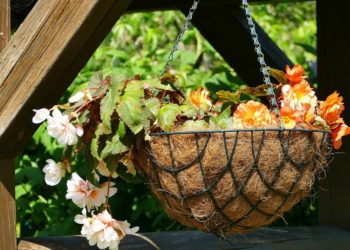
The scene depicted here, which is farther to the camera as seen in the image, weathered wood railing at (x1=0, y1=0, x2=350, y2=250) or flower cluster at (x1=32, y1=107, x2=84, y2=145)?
weathered wood railing at (x1=0, y1=0, x2=350, y2=250)

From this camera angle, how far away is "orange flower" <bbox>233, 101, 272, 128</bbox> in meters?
1.85

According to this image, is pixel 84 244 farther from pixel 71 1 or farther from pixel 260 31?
pixel 260 31

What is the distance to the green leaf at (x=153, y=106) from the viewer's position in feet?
6.24


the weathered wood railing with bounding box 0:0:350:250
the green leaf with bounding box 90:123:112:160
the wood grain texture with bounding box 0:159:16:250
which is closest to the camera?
the green leaf with bounding box 90:123:112:160

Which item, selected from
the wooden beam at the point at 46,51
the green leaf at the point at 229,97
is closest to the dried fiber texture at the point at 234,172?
the green leaf at the point at 229,97

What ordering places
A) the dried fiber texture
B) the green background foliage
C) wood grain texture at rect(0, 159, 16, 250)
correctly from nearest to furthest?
the dried fiber texture
wood grain texture at rect(0, 159, 16, 250)
the green background foliage

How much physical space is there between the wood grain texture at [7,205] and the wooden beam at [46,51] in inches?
4.6

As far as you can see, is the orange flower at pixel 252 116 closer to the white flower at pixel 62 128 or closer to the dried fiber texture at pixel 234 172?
the dried fiber texture at pixel 234 172

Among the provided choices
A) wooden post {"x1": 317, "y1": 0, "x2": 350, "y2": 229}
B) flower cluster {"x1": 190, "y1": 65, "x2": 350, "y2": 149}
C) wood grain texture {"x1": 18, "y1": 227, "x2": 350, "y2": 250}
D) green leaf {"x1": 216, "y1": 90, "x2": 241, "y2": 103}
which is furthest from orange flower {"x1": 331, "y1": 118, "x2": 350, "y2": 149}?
wooden post {"x1": 317, "y1": 0, "x2": 350, "y2": 229}

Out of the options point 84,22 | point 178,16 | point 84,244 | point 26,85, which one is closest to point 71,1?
point 84,22

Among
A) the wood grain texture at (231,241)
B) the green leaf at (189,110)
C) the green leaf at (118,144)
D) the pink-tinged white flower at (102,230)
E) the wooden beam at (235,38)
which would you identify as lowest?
the wood grain texture at (231,241)

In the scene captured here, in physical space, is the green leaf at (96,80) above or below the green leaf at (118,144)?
above

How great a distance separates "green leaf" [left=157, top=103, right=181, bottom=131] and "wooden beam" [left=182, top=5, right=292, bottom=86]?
6.56ft

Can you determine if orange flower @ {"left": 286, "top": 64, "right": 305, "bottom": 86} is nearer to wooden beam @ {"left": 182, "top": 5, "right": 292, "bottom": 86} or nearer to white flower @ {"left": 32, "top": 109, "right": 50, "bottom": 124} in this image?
white flower @ {"left": 32, "top": 109, "right": 50, "bottom": 124}
